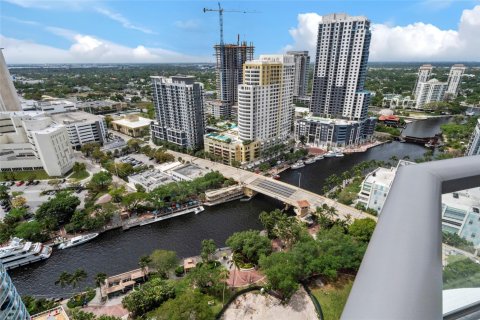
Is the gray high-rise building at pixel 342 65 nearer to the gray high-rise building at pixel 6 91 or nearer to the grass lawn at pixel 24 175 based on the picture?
the grass lawn at pixel 24 175

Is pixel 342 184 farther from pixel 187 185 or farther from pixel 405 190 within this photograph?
pixel 405 190

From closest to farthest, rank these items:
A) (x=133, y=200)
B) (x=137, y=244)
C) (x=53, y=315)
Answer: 1. (x=53, y=315)
2. (x=137, y=244)
3. (x=133, y=200)

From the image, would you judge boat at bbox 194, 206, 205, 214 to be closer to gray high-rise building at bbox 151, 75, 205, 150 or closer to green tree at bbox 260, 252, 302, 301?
green tree at bbox 260, 252, 302, 301

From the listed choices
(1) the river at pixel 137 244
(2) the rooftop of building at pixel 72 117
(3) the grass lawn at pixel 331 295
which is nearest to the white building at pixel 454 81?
(1) the river at pixel 137 244

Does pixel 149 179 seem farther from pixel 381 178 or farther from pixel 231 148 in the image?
pixel 381 178

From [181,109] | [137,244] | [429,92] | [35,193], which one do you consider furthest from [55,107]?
[429,92]

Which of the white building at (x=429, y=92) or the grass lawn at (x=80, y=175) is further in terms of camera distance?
the white building at (x=429, y=92)

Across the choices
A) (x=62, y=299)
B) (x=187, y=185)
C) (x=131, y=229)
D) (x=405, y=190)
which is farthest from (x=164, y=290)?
(x=405, y=190)
